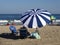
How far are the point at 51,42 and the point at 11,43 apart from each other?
7.15 ft

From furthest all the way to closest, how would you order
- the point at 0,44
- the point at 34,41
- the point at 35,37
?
the point at 35,37, the point at 34,41, the point at 0,44

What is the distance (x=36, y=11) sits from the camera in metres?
12.9

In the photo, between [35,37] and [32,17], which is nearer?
[32,17]

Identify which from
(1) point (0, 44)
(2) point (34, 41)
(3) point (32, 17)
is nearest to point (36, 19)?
(3) point (32, 17)

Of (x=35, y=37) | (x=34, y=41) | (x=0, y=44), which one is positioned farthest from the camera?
(x=35, y=37)

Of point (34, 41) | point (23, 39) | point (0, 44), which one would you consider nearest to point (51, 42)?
point (34, 41)

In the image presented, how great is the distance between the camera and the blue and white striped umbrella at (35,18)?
12078mm

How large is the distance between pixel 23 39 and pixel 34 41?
38.6 inches

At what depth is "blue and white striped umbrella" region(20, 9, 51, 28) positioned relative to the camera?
1208cm

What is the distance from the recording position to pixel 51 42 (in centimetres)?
1219

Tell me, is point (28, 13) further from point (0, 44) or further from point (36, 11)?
point (0, 44)

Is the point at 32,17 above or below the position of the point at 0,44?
above

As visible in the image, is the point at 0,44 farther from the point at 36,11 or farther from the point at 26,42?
the point at 36,11

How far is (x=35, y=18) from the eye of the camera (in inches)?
484
